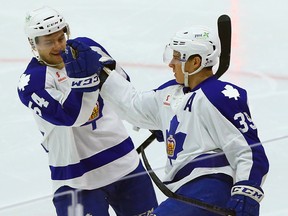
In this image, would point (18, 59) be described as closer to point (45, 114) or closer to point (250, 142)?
point (45, 114)

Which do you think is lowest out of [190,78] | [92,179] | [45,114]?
[92,179]

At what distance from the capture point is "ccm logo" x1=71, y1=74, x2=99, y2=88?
2.61 metres

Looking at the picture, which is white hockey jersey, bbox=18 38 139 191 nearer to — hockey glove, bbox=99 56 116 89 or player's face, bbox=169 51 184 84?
hockey glove, bbox=99 56 116 89

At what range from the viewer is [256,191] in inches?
96.3

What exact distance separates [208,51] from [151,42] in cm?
283

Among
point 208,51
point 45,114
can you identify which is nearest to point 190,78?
point 208,51

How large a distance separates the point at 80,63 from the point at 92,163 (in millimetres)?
605

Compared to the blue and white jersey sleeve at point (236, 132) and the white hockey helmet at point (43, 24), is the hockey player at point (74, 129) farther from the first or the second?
the blue and white jersey sleeve at point (236, 132)

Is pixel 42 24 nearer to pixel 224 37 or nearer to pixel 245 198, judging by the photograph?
pixel 224 37

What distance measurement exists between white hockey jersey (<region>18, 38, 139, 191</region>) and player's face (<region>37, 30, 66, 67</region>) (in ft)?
0.12

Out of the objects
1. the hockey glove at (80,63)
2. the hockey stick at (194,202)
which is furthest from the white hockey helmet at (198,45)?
the hockey stick at (194,202)

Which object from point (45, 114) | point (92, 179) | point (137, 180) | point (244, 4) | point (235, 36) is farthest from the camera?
point (244, 4)

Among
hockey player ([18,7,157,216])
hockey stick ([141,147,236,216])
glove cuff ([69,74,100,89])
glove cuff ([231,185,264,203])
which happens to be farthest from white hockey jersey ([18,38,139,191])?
glove cuff ([231,185,264,203])

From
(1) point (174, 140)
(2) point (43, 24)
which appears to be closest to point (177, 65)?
(1) point (174, 140)
